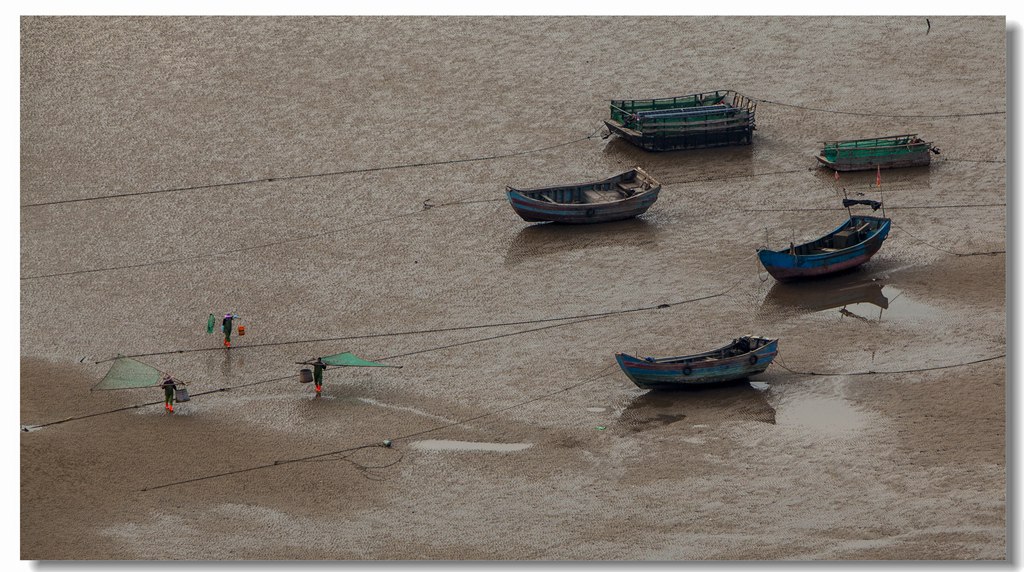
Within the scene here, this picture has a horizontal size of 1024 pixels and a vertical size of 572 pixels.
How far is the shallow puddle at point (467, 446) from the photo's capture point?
3538 cm

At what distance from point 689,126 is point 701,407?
17.9 metres

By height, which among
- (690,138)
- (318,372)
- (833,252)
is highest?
(690,138)

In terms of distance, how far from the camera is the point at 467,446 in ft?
117

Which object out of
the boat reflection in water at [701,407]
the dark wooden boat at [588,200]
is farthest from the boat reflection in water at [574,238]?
the boat reflection in water at [701,407]

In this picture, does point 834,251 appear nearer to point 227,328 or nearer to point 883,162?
point 883,162

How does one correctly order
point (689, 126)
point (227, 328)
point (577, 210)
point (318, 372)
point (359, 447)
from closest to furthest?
1. point (359, 447)
2. point (318, 372)
3. point (227, 328)
4. point (577, 210)
5. point (689, 126)

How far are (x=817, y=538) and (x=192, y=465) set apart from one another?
13.2 metres

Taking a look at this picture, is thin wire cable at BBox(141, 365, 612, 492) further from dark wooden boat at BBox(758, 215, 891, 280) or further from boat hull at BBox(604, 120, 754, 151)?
boat hull at BBox(604, 120, 754, 151)

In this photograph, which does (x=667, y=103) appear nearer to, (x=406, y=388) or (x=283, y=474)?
(x=406, y=388)

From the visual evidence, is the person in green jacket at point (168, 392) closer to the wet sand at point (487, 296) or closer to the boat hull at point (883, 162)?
the wet sand at point (487, 296)

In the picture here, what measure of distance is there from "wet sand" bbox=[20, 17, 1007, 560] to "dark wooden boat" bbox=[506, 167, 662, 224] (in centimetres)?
60

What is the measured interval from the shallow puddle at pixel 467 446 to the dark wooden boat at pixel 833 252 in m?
10.8

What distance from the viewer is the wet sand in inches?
1272

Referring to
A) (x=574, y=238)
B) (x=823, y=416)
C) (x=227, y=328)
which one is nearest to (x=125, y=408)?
(x=227, y=328)
